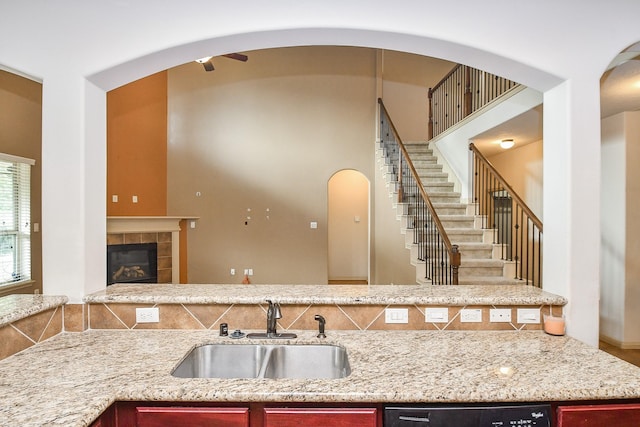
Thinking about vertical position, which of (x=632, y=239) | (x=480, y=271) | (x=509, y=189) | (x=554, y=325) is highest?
(x=509, y=189)

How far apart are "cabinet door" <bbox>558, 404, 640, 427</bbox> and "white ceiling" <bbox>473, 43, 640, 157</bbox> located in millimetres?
1862

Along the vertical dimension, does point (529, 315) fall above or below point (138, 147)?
below

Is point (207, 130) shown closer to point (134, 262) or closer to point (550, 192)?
point (134, 262)

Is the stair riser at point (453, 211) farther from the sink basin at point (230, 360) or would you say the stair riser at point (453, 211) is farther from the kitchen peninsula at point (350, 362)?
the sink basin at point (230, 360)

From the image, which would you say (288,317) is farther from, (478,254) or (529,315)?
(478,254)

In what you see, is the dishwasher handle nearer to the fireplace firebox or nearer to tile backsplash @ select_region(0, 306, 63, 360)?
tile backsplash @ select_region(0, 306, 63, 360)

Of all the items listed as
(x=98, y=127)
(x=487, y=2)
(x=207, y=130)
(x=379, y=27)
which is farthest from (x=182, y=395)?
(x=207, y=130)

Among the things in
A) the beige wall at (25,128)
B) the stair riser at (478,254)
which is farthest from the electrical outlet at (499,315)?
the beige wall at (25,128)

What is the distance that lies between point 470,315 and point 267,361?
1.10m

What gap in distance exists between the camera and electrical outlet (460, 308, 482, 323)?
1950 mm

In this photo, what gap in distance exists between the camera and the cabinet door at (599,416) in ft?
4.46

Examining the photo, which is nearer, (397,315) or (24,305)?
(24,305)

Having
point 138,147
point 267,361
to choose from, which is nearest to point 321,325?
point 267,361

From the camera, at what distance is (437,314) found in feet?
6.40
